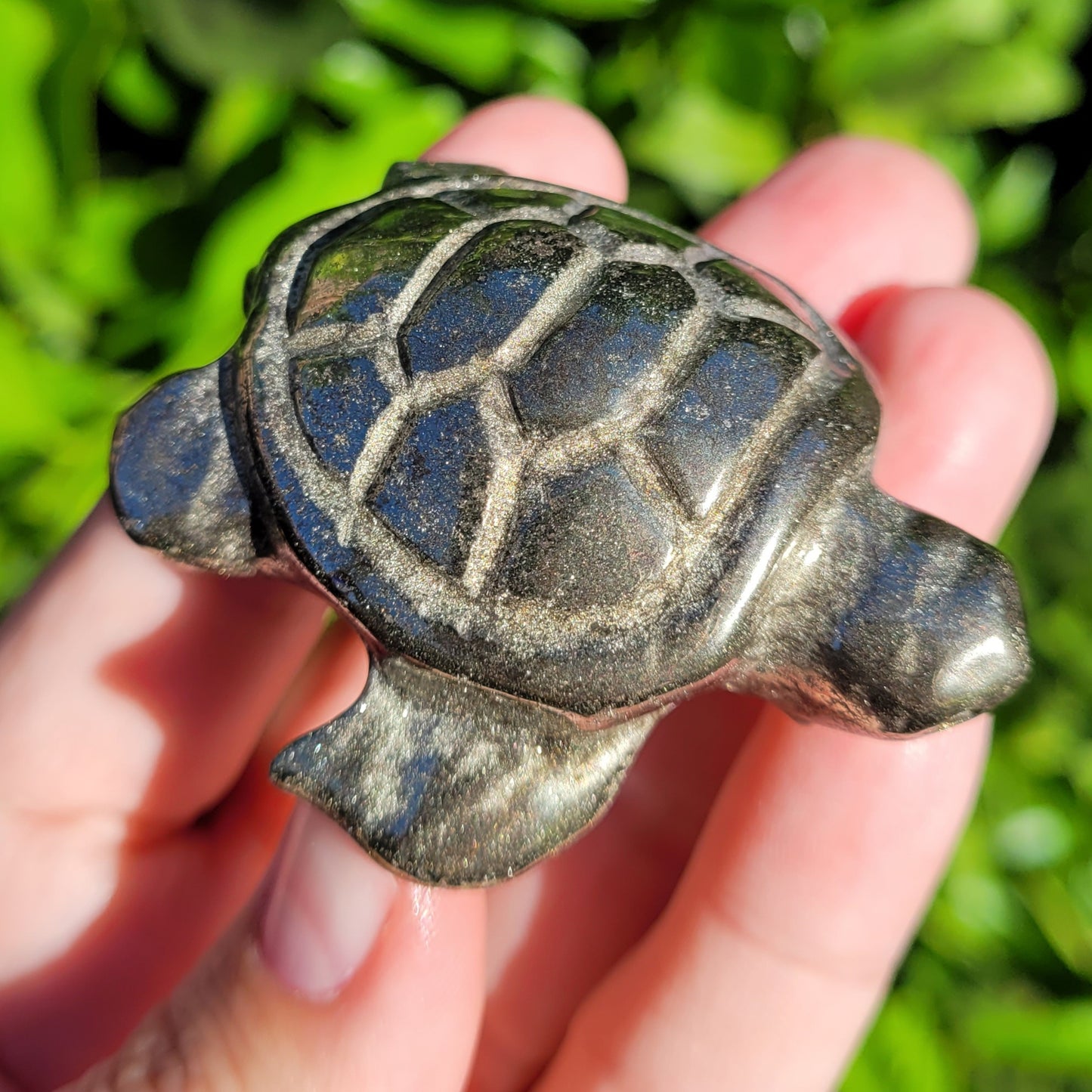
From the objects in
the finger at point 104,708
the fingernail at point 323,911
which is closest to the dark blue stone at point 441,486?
the fingernail at point 323,911

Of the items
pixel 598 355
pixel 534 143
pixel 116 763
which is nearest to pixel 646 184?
pixel 534 143

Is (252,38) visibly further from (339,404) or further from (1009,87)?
(1009,87)

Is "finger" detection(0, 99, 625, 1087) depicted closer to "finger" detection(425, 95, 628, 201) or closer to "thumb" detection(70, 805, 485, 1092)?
"thumb" detection(70, 805, 485, 1092)

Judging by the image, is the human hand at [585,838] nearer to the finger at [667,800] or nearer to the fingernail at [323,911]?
the finger at [667,800]

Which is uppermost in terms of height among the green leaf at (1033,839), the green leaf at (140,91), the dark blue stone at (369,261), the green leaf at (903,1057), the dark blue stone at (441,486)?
the dark blue stone at (369,261)

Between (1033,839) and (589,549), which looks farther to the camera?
(1033,839)
